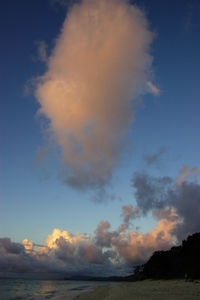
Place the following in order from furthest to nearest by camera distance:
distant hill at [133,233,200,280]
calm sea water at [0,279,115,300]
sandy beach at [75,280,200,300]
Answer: distant hill at [133,233,200,280]
calm sea water at [0,279,115,300]
sandy beach at [75,280,200,300]

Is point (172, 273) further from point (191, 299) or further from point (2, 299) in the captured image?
point (191, 299)

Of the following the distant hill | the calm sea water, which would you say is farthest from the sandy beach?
the distant hill

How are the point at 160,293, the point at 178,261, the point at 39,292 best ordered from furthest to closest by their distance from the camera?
the point at 178,261
the point at 39,292
the point at 160,293

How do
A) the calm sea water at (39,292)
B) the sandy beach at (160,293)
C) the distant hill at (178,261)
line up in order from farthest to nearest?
the distant hill at (178,261) → the calm sea water at (39,292) → the sandy beach at (160,293)

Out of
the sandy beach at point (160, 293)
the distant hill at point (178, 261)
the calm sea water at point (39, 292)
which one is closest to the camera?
the sandy beach at point (160, 293)

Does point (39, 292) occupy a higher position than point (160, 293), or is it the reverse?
point (160, 293)

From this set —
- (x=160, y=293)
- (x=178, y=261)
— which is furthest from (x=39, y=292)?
(x=178, y=261)

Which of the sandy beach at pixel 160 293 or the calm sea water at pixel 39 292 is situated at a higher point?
the sandy beach at pixel 160 293

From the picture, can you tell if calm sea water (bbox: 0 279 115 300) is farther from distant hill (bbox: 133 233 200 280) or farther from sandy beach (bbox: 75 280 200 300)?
distant hill (bbox: 133 233 200 280)

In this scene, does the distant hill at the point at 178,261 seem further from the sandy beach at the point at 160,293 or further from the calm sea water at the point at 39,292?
the sandy beach at the point at 160,293

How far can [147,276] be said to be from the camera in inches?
4181

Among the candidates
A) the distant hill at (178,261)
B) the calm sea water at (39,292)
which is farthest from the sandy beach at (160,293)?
the distant hill at (178,261)

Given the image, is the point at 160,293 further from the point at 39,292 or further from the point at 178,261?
the point at 178,261

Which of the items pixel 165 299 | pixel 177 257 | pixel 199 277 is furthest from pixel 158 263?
pixel 165 299
